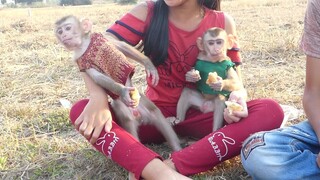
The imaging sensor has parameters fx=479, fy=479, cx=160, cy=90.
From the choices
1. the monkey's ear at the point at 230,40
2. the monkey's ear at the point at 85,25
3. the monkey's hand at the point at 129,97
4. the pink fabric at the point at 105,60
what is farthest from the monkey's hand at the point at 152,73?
the monkey's ear at the point at 230,40

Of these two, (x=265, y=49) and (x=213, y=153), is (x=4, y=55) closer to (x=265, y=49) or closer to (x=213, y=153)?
(x=265, y=49)

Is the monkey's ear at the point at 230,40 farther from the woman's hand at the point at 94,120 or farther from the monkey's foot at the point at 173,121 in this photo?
the woman's hand at the point at 94,120

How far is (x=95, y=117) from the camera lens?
2535mm

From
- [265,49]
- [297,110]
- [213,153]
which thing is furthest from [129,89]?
[265,49]

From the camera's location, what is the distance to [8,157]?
2918 millimetres

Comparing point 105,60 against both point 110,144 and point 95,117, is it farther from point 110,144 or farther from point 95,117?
point 110,144

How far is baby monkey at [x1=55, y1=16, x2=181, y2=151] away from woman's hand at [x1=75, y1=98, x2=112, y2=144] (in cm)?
11

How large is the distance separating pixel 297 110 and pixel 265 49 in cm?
249

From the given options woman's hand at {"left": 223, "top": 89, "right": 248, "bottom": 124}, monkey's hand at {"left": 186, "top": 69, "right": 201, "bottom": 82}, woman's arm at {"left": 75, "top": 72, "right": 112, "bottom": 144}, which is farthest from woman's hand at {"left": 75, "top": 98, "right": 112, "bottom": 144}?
woman's hand at {"left": 223, "top": 89, "right": 248, "bottom": 124}

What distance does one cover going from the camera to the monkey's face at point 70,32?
8.49 feet

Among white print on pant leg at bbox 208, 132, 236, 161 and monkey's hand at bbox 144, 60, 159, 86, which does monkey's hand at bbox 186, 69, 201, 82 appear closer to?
monkey's hand at bbox 144, 60, 159, 86

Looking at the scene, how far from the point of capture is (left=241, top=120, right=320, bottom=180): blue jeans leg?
7.38 feet

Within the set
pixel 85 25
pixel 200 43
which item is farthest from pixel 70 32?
pixel 200 43

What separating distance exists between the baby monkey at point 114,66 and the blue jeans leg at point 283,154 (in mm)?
597
